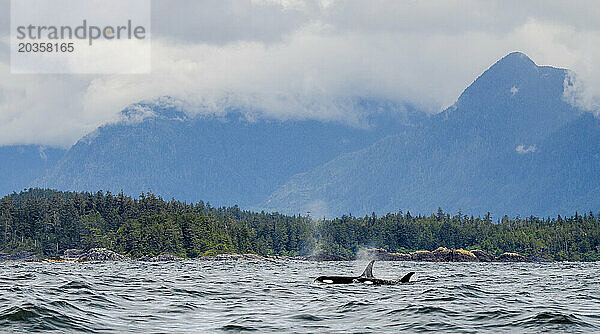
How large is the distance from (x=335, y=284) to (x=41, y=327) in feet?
95.5

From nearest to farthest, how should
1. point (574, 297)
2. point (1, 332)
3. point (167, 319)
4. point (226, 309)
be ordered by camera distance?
point (1, 332), point (167, 319), point (226, 309), point (574, 297)

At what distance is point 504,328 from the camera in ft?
99.2

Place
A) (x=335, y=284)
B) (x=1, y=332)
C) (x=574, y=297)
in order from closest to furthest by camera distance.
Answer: (x=1, y=332), (x=574, y=297), (x=335, y=284)

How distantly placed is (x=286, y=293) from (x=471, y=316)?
16527mm

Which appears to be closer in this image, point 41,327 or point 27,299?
point 41,327

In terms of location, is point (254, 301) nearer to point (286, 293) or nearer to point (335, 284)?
point (286, 293)

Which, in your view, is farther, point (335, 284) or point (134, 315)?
point (335, 284)

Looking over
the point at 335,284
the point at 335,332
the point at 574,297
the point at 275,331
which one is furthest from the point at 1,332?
the point at 574,297

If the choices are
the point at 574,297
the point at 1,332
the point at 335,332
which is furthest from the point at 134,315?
the point at 574,297

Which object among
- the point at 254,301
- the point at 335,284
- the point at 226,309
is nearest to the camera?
the point at 226,309

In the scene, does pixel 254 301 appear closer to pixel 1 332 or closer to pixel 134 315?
pixel 134 315

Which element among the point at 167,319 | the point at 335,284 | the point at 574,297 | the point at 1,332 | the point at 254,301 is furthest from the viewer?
the point at 335,284

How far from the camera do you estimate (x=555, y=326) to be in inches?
1196

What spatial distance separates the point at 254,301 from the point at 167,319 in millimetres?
9982
